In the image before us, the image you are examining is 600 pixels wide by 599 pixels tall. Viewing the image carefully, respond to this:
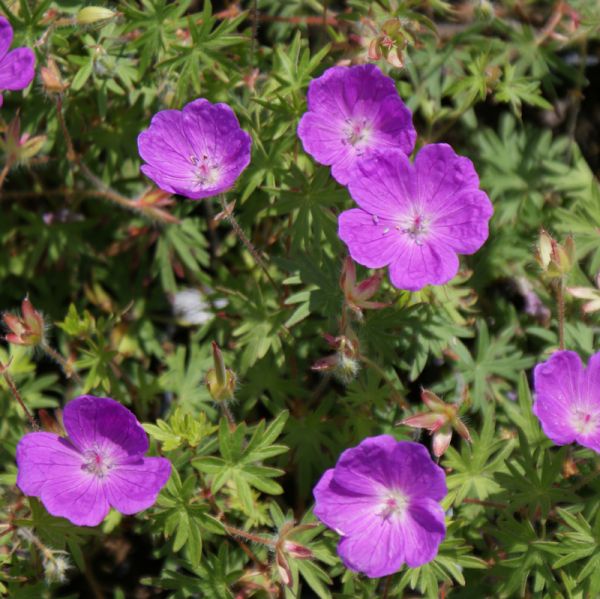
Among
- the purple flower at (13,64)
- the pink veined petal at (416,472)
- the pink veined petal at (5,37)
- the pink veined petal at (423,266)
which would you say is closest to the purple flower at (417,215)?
the pink veined petal at (423,266)

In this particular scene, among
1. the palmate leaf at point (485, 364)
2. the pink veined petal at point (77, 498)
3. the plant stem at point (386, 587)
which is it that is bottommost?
the plant stem at point (386, 587)

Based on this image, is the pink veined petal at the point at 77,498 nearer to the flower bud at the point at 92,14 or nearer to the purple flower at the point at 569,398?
the purple flower at the point at 569,398

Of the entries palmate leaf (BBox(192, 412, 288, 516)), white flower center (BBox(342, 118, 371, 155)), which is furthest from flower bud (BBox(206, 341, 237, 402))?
white flower center (BBox(342, 118, 371, 155))

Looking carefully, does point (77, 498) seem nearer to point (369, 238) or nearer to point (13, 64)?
point (369, 238)

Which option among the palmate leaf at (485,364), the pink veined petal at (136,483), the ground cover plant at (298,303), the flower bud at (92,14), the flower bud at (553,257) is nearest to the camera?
the pink veined petal at (136,483)

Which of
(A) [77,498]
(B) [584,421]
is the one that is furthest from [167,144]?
(B) [584,421]
